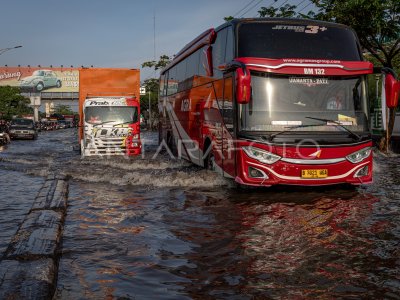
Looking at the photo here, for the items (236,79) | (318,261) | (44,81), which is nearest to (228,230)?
(318,261)

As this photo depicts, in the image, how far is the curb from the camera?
4250 mm

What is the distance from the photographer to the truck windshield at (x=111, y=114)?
18062 mm

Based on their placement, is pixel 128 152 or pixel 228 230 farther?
pixel 128 152

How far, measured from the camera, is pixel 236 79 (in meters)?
8.79

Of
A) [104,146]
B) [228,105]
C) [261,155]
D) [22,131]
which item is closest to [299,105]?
[261,155]

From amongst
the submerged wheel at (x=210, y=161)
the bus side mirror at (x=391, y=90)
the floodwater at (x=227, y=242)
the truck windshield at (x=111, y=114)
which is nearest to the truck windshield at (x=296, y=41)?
the bus side mirror at (x=391, y=90)

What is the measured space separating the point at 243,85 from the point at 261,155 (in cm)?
138

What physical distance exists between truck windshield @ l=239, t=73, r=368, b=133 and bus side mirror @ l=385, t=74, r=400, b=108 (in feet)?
2.10

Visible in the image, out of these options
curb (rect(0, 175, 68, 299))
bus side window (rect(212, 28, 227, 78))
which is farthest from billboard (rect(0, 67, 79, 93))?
curb (rect(0, 175, 68, 299))

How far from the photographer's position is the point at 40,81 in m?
99.2

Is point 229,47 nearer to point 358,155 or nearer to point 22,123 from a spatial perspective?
point 358,155

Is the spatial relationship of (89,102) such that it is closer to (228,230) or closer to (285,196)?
(285,196)

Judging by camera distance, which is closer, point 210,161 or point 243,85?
point 243,85

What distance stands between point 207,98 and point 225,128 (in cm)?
198
